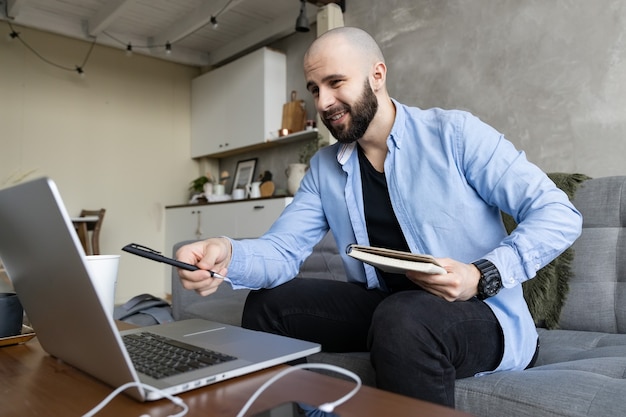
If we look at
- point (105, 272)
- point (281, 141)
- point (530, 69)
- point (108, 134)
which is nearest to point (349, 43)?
point (105, 272)

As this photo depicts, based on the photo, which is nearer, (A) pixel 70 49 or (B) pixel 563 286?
(B) pixel 563 286

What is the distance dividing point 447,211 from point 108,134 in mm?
4938

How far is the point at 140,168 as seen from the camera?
18.4ft

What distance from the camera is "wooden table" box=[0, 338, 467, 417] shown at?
525 millimetres

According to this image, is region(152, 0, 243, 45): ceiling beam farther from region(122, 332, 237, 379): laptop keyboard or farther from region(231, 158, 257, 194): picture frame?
region(122, 332, 237, 379): laptop keyboard

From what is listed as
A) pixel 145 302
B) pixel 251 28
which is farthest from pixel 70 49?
pixel 145 302

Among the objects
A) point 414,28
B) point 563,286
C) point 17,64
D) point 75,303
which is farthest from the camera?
point 17,64

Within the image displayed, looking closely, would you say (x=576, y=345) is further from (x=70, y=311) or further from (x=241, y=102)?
(x=241, y=102)

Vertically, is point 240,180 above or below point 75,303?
above

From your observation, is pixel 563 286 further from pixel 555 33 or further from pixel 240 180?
pixel 240 180

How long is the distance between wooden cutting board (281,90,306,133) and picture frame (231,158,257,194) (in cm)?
81

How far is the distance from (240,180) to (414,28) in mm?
2586

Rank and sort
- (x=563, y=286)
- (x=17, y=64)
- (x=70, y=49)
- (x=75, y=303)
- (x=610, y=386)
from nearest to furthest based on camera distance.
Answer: (x=75, y=303), (x=610, y=386), (x=563, y=286), (x=17, y=64), (x=70, y=49)

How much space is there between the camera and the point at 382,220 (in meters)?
1.35
